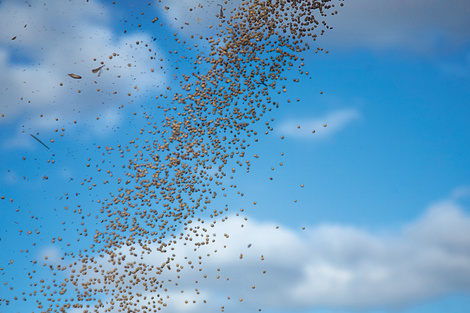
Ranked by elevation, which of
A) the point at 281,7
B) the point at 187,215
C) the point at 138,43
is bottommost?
the point at 187,215

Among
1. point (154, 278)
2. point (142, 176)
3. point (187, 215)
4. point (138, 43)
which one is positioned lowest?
point (154, 278)

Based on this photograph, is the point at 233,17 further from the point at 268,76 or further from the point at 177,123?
the point at 177,123

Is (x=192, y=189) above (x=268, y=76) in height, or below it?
below

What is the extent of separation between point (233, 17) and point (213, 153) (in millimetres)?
2236

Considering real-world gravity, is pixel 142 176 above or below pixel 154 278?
above

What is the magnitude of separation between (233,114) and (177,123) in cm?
91

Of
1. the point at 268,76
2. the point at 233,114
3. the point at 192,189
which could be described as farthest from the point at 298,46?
the point at 192,189

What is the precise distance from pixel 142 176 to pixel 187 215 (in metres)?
0.96

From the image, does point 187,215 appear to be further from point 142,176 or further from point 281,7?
point 281,7

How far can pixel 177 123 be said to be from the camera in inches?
343

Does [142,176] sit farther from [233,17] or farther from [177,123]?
[233,17]

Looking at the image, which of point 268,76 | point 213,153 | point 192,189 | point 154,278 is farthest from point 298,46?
point 154,278

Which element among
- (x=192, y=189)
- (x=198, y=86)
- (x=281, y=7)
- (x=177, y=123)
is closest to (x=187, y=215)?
(x=192, y=189)

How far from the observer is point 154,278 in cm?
831
